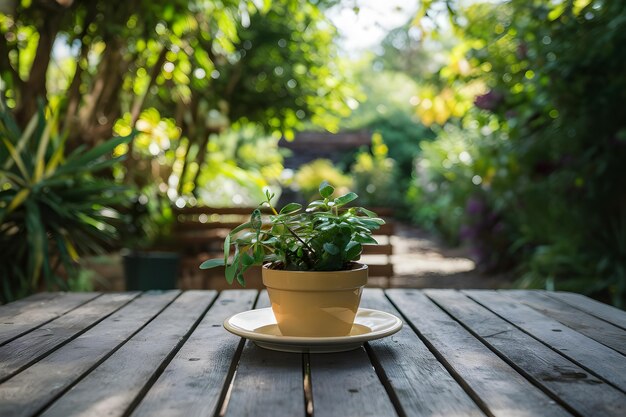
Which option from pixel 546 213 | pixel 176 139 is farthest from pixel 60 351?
pixel 176 139

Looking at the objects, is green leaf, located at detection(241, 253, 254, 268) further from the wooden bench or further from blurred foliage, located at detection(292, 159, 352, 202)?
blurred foliage, located at detection(292, 159, 352, 202)

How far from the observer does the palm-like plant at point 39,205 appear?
3.15 metres

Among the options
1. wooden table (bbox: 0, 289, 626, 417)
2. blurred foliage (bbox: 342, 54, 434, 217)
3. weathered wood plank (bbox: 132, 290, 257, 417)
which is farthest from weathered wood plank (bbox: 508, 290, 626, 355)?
blurred foliage (bbox: 342, 54, 434, 217)

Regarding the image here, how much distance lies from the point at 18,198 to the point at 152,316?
1.86m

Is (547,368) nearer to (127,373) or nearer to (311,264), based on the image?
(311,264)

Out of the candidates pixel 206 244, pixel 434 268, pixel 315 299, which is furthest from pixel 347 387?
pixel 434 268

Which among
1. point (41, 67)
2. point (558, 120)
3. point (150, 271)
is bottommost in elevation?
point (150, 271)

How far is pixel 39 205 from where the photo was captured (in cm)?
328

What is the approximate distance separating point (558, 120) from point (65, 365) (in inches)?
163

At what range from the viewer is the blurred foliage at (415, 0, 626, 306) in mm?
4031

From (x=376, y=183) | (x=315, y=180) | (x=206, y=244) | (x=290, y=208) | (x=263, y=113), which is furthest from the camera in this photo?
(x=376, y=183)

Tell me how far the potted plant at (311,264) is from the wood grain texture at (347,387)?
64 mm

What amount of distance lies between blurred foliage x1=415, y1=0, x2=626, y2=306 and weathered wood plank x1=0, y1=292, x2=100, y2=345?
111 inches

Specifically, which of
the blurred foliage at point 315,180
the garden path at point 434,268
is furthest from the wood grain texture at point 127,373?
the blurred foliage at point 315,180
